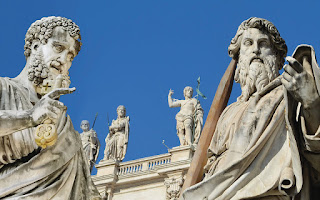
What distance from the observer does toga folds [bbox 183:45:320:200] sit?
3.76m

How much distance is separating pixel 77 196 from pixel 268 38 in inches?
72.2

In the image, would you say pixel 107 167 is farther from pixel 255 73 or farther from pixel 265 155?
pixel 265 155

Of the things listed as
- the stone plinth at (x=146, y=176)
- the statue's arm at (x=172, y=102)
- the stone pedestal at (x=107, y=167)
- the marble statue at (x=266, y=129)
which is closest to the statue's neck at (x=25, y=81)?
the marble statue at (x=266, y=129)

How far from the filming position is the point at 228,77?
5.18 m

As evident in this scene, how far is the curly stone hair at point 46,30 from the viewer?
493 cm

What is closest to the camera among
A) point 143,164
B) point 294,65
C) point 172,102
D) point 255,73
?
point 294,65

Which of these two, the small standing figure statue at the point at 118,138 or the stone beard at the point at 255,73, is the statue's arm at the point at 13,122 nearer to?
the stone beard at the point at 255,73

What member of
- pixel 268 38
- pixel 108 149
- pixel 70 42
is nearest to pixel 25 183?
pixel 70 42

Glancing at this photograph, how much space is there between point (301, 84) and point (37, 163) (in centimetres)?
179

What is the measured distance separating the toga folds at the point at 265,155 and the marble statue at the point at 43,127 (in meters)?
0.85

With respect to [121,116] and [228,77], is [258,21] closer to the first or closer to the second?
[228,77]

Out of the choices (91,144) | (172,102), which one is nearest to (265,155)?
(172,102)

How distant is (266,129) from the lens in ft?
13.7

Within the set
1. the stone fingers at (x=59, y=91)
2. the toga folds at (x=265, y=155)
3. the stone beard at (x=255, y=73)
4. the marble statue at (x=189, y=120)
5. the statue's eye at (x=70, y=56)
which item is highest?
the marble statue at (x=189, y=120)
